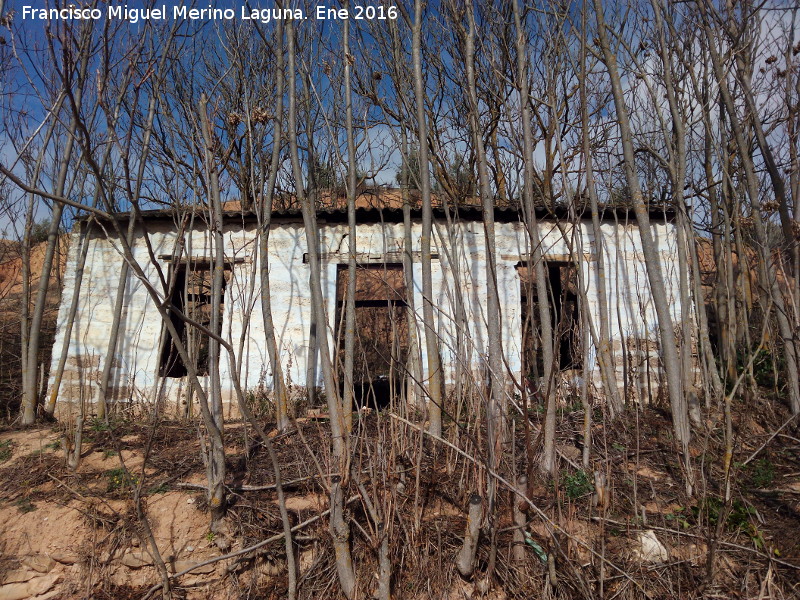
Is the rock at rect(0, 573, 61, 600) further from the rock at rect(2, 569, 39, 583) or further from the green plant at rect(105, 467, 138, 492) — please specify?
the green plant at rect(105, 467, 138, 492)

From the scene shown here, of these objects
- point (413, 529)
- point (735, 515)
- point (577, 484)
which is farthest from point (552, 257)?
point (413, 529)

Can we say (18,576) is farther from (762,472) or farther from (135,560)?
(762,472)

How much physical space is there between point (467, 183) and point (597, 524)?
8315mm

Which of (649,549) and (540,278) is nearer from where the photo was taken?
(649,549)

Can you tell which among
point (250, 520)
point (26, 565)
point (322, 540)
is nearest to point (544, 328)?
point (322, 540)

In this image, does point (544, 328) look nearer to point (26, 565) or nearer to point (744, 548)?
point (744, 548)

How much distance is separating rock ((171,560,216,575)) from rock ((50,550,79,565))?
78 centimetres

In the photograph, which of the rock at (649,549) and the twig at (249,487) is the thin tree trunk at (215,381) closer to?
the twig at (249,487)

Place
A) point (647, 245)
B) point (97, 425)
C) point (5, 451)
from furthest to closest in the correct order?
point (97, 425) < point (5, 451) < point (647, 245)

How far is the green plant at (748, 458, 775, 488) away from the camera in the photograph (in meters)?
4.74

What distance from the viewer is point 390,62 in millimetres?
7547

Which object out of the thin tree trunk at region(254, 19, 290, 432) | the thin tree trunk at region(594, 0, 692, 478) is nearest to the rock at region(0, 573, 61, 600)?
the thin tree trunk at region(254, 19, 290, 432)

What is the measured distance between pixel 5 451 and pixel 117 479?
1.64 meters

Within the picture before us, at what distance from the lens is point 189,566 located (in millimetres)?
4023
